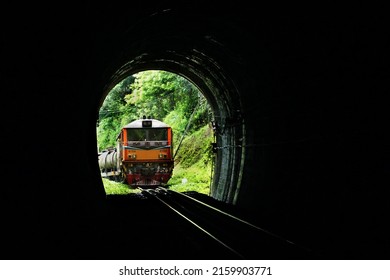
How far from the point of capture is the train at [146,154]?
2180 cm

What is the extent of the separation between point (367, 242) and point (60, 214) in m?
3.88

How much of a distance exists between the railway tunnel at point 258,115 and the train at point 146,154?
10.2 m

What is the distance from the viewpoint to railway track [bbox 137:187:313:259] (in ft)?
20.1

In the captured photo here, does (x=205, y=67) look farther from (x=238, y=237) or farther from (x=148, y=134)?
(x=148, y=134)

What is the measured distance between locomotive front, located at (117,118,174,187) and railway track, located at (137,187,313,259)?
10.5 metres

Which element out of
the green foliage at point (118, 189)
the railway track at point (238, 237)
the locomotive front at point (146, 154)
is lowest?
the green foliage at point (118, 189)

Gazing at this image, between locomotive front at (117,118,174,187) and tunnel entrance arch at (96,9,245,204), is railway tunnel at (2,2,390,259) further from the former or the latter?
locomotive front at (117,118,174,187)

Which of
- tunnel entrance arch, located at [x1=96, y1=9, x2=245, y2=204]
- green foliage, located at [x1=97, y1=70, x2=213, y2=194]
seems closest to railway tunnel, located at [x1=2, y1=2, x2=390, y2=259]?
tunnel entrance arch, located at [x1=96, y1=9, x2=245, y2=204]

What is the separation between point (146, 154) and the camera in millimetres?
21984

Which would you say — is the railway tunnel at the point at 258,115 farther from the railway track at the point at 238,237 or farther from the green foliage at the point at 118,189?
the green foliage at the point at 118,189

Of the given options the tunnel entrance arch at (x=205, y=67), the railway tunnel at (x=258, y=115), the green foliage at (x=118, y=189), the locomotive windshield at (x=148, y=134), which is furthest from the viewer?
the locomotive windshield at (x=148, y=134)

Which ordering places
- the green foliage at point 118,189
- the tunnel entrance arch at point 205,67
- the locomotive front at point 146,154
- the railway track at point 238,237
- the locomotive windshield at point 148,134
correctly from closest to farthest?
the railway track at point 238,237
the tunnel entrance arch at point 205,67
the green foliage at point 118,189
the locomotive front at point 146,154
the locomotive windshield at point 148,134

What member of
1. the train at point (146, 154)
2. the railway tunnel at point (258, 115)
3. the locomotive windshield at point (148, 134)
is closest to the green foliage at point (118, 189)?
the train at point (146, 154)

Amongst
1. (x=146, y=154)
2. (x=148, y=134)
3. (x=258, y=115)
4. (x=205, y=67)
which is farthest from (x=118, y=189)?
(x=258, y=115)
